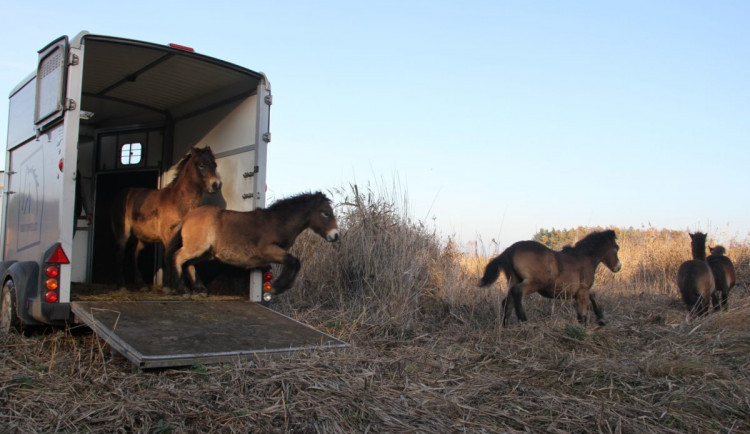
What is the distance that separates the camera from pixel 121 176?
10031 millimetres

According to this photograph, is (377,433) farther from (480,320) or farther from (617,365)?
(480,320)

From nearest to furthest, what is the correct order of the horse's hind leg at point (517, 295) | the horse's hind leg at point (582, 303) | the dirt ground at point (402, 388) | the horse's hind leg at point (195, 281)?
the dirt ground at point (402, 388) < the horse's hind leg at point (195, 281) < the horse's hind leg at point (517, 295) < the horse's hind leg at point (582, 303)

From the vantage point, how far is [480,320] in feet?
27.5

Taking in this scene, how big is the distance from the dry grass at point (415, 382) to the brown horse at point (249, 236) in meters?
1.04

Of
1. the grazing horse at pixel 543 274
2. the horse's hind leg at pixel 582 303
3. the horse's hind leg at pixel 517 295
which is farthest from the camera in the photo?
the horse's hind leg at pixel 582 303

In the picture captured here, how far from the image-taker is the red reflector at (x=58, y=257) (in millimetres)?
5902

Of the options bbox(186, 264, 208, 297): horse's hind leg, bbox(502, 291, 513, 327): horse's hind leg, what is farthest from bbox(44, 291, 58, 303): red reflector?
bbox(502, 291, 513, 327): horse's hind leg

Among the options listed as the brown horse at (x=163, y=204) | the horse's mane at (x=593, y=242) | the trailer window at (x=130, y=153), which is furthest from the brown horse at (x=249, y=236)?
the horse's mane at (x=593, y=242)

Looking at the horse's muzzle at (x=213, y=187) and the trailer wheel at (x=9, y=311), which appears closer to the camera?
the trailer wheel at (x=9, y=311)

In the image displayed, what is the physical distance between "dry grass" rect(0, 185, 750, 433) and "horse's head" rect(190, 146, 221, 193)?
6.50 ft

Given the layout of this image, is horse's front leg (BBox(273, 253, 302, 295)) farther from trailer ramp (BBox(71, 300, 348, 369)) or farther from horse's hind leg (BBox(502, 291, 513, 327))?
horse's hind leg (BBox(502, 291, 513, 327))

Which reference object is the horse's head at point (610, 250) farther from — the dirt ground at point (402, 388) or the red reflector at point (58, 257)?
the red reflector at point (58, 257)

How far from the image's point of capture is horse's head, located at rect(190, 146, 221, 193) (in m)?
7.74

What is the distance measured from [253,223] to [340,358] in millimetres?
2719
